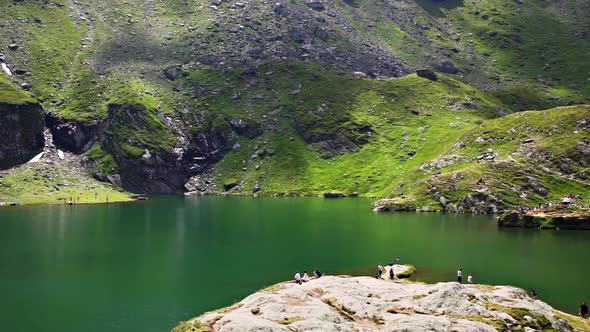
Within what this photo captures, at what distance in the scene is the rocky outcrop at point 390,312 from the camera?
4834cm

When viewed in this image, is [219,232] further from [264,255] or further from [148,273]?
[148,273]

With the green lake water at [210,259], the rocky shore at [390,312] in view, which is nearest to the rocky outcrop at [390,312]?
the rocky shore at [390,312]

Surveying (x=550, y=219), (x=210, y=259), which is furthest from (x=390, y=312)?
(x=550, y=219)

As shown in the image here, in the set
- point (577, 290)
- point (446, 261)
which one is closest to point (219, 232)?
point (446, 261)

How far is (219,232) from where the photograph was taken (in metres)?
149

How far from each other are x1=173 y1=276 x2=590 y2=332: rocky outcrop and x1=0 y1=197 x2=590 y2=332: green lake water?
56.4 ft

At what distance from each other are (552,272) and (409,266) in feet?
78.9

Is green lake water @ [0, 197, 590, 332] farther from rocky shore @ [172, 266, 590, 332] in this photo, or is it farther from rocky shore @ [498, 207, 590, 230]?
Answer: rocky shore @ [172, 266, 590, 332]

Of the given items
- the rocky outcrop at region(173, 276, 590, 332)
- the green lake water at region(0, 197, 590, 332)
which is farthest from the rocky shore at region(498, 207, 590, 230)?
the rocky outcrop at region(173, 276, 590, 332)

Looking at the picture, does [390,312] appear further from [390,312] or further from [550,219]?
[550,219]

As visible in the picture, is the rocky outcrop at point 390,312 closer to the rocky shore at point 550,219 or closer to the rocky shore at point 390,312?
the rocky shore at point 390,312

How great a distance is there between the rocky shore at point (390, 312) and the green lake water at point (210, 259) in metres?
17.4

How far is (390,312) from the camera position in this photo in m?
54.9

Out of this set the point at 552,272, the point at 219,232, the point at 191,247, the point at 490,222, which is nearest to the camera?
the point at 552,272
